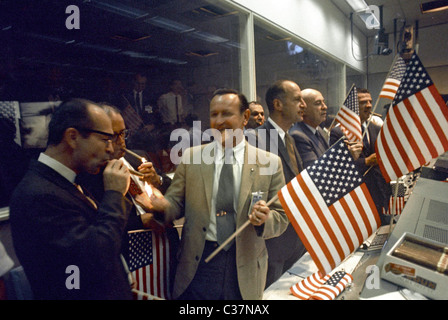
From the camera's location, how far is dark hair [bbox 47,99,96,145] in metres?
1.02

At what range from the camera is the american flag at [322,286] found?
1.24 meters

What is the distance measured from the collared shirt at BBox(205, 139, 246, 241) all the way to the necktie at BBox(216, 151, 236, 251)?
2 cm

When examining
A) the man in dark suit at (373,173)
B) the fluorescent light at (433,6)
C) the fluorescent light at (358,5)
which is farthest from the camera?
the fluorescent light at (358,5)

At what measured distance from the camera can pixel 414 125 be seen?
68.2 inches

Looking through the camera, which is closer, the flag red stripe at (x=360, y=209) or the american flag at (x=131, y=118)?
the flag red stripe at (x=360, y=209)

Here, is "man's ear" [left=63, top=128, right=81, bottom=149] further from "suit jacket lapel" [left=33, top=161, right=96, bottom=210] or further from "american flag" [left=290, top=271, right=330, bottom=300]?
"american flag" [left=290, top=271, right=330, bottom=300]

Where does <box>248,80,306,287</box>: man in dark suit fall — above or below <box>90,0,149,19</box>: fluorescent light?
below

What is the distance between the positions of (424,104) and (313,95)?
1200 mm

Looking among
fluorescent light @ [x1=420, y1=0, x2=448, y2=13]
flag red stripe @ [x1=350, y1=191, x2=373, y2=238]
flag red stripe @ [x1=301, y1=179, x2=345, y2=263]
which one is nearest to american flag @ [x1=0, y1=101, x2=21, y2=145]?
flag red stripe @ [x1=301, y1=179, x2=345, y2=263]

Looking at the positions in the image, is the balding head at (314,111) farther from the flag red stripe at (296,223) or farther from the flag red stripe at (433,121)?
the flag red stripe at (296,223)

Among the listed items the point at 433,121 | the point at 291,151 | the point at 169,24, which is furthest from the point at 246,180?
the point at 169,24

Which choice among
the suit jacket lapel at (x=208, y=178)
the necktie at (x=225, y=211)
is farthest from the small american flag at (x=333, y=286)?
the suit jacket lapel at (x=208, y=178)
